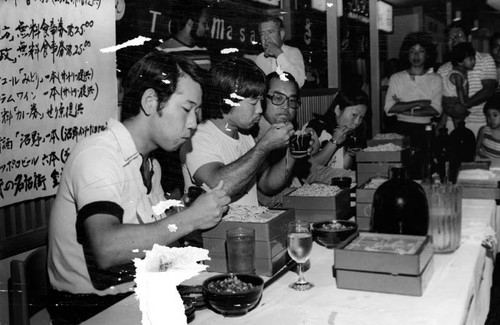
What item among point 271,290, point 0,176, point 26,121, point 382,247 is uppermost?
point 26,121

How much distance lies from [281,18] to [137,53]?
1.66m

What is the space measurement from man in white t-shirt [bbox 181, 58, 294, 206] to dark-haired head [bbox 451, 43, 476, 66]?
8.25ft

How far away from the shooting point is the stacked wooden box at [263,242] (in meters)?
1.30

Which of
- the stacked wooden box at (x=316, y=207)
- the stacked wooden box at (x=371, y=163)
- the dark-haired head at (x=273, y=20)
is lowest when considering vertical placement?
the stacked wooden box at (x=316, y=207)

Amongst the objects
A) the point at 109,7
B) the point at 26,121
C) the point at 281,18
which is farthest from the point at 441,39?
the point at 26,121

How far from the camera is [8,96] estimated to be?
54.2 inches

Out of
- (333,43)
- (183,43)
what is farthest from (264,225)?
(333,43)

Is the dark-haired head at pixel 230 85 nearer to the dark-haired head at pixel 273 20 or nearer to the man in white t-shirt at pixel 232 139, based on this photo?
the man in white t-shirt at pixel 232 139

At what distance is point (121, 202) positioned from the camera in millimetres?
1457

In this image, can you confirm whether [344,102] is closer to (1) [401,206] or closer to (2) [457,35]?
(1) [401,206]

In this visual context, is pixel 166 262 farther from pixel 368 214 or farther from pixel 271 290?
pixel 368 214

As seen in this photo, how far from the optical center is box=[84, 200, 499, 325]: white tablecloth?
40.9 inches

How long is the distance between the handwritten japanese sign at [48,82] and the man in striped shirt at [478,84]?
3.04 metres

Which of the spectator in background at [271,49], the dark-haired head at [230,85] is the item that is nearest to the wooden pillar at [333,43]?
the spectator in background at [271,49]
